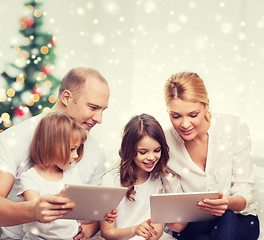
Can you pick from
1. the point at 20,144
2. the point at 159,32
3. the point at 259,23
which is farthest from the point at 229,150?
the point at 159,32

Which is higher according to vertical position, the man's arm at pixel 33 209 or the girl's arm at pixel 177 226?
the man's arm at pixel 33 209

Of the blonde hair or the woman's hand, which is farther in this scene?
the blonde hair

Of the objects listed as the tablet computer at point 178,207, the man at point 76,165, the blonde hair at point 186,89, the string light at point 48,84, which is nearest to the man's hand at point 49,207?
the man at point 76,165

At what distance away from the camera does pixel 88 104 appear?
6.40ft

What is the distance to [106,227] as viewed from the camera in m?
1.88

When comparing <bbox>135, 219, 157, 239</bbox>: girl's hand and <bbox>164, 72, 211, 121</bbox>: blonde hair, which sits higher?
<bbox>164, 72, 211, 121</bbox>: blonde hair

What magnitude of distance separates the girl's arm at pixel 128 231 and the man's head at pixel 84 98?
506mm

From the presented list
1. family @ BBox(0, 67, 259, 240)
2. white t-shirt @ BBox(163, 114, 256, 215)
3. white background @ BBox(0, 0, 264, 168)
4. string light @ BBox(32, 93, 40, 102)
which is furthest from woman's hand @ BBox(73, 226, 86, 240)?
string light @ BBox(32, 93, 40, 102)

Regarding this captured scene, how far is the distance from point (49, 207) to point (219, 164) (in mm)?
987

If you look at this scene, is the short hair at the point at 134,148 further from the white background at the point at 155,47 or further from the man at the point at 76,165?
the white background at the point at 155,47

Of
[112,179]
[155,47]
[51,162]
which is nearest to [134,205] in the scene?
[112,179]

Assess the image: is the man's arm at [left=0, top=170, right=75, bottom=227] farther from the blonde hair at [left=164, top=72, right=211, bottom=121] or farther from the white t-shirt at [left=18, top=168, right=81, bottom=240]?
the blonde hair at [left=164, top=72, right=211, bottom=121]

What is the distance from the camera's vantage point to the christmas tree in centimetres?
330

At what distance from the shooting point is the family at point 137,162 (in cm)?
172
